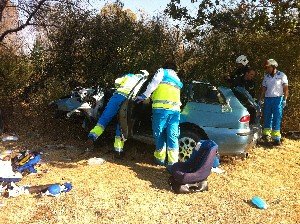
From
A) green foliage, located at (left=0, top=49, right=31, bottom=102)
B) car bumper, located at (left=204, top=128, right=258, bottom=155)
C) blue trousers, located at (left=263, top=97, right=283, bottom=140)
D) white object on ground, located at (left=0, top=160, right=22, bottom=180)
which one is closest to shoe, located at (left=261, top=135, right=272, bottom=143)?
blue trousers, located at (left=263, top=97, right=283, bottom=140)

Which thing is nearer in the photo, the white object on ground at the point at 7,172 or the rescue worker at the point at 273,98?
the white object on ground at the point at 7,172

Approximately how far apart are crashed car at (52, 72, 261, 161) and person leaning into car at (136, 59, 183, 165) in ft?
1.36

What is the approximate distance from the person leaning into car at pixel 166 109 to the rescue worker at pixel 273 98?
312cm

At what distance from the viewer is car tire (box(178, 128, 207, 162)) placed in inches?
253

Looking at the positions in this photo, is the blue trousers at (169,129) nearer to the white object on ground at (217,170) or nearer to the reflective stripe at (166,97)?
the reflective stripe at (166,97)

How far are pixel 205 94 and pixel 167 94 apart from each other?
2.99 feet

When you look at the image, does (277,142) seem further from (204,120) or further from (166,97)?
(166,97)

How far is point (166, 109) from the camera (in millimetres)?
6004

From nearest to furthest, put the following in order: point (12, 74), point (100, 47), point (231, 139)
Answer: point (231, 139) < point (12, 74) < point (100, 47)

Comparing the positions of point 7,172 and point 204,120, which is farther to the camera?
point 204,120

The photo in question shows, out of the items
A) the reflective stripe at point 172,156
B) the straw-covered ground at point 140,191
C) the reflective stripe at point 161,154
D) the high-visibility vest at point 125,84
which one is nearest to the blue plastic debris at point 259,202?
the straw-covered ground at point 140,191

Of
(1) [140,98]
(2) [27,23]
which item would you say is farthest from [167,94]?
(2) [27,23]

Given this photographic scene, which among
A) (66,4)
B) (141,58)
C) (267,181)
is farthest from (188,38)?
(267,181)

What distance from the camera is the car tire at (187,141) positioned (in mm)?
6414
